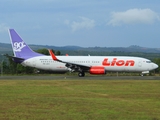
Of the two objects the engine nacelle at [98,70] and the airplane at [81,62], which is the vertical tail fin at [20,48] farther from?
the engine nacelle at [98,70]

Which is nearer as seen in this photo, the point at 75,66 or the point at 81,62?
the point at 75,66

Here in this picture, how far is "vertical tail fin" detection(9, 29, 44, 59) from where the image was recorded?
5434cm

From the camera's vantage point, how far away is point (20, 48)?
2149 inches

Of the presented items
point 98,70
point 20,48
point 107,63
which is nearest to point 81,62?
point 98,70

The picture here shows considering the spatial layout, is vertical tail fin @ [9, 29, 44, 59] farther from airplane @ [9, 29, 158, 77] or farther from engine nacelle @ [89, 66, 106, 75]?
engine nacelle @ [89, 66, 106, 75]

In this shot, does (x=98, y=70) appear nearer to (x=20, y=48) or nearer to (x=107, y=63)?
(x=107, y=63)

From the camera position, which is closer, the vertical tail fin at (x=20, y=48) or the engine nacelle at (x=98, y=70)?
the engine nacelle at (x=98, y=70)

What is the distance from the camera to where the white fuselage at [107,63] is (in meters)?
50.4

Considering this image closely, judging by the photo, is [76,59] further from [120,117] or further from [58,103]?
[120,117]

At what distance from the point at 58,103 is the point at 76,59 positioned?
3535cm

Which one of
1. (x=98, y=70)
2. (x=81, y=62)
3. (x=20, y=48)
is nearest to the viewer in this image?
(x=98, y=70)

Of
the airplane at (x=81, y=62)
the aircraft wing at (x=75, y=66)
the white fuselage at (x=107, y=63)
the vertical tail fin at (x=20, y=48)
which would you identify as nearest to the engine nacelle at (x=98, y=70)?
the airplane at (x=81, y=62)

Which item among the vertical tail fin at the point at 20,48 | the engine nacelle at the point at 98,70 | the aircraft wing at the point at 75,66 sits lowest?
the engine nacelle at the point at 98,70

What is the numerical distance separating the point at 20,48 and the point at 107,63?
1335cm
